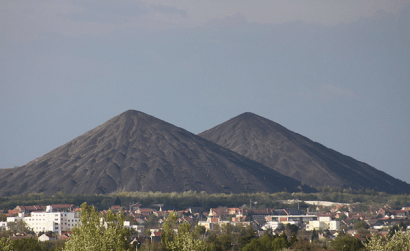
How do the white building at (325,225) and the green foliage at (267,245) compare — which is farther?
the white building at (325,225)

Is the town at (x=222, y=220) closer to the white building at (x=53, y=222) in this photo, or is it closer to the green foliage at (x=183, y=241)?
the white building at (x=53, y=222)

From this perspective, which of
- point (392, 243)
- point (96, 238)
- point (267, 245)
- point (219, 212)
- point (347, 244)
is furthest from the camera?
point (219, 212)

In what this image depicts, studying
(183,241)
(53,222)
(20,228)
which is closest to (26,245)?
(183,241)

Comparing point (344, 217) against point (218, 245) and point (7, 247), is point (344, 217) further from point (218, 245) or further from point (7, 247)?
point (7, 247)

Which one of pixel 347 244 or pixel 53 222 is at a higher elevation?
pixel 53 222

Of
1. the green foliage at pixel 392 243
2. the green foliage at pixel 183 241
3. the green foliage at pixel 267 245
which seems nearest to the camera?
the green foliage at pixel 392 243

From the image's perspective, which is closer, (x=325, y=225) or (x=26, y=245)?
(x=26, y=245)

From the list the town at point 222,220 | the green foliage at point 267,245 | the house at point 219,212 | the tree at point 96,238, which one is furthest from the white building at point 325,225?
the tree at point 96,238

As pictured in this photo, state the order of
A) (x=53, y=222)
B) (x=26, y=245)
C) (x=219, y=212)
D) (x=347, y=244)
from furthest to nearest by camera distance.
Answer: (x=219, y=212) < (x=53, y=222) < (x=347, y=244) < (x=26, y=245)

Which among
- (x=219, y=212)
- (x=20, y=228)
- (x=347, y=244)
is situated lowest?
(x=347, y=244)

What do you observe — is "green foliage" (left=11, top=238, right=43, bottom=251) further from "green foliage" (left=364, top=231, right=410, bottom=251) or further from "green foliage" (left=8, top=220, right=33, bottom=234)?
"green foliage" (left=8, top=220, right=33, bottom=234)

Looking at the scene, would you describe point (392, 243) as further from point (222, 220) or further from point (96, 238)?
point (222, 220)

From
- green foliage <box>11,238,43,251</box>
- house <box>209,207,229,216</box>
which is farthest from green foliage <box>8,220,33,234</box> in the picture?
house <box>209,207,229,216</box>

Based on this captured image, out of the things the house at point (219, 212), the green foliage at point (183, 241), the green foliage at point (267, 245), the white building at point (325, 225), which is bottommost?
the green foliage at point (267, 245)
